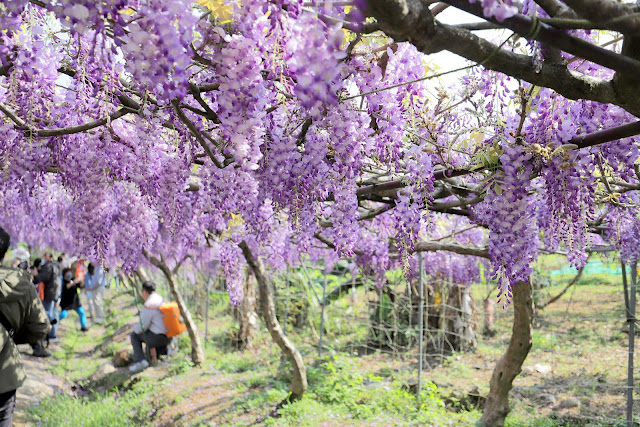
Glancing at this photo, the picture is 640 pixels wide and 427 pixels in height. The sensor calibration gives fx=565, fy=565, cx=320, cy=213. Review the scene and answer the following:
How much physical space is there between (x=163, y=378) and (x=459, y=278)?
14.1 feet

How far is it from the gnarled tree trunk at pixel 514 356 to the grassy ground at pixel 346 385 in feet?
1.75

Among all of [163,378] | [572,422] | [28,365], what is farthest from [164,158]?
[28,365]

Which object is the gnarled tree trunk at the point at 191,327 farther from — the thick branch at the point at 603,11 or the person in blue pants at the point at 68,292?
the thick branch at the point at 603,11

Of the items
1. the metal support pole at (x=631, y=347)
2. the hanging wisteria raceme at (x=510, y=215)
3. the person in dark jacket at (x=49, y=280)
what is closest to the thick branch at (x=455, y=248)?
the metal support pole at (x=631, y=347)

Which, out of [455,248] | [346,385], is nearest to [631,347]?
[455,248]

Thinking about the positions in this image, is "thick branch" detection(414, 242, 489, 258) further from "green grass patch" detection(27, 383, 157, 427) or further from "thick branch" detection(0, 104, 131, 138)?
"green grass patch" detection(27, 383, 157, 427)

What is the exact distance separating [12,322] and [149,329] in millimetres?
5270

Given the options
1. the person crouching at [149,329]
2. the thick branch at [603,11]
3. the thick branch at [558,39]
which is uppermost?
the thick branch at [603,11]

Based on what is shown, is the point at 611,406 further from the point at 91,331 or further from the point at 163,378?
the point at 91,331

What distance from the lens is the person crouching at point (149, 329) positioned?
7.89 meters

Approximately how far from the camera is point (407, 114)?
8.00ft

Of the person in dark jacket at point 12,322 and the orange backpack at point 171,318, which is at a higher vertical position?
the person in dark jacket at point 12,322

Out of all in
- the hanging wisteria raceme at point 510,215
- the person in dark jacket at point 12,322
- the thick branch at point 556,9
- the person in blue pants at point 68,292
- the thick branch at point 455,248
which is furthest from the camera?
the person in blue pants at point 68,292

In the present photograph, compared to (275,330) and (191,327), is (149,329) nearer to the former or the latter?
(191,327)
